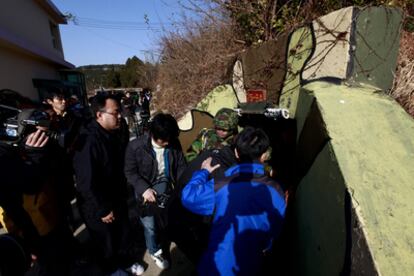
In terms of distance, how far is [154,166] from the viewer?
2.60m

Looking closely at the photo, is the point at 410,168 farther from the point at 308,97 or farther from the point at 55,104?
the point at 55,104

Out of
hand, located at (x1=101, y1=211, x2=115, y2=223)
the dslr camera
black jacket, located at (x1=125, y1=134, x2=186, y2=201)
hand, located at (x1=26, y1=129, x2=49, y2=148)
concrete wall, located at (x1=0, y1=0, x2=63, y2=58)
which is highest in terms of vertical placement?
concrete wall, located at (x1=0, y1=0, x2=63, y2=58)

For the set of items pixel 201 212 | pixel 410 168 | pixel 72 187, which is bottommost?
pixel 72 187

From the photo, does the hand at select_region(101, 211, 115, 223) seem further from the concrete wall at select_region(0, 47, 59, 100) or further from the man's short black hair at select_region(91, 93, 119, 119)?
the concrete wall at select_region(0, 47, 59, 100)

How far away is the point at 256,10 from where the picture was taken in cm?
407

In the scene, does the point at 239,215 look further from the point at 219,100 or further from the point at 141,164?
the point at 219,100

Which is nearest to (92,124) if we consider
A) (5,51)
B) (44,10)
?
(5,51)

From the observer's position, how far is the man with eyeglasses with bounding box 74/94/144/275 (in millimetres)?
2330

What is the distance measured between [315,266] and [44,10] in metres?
19.2

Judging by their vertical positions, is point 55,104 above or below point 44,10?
below

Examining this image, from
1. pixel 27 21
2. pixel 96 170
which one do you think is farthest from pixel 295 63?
pixel 27 21

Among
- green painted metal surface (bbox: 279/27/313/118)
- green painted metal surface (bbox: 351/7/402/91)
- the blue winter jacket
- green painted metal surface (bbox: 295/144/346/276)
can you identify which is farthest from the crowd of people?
green painted metal surface (bbox: 351/7/402/91)

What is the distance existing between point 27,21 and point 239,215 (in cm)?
1499

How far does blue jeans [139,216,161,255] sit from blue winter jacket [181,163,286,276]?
4.05 feet
